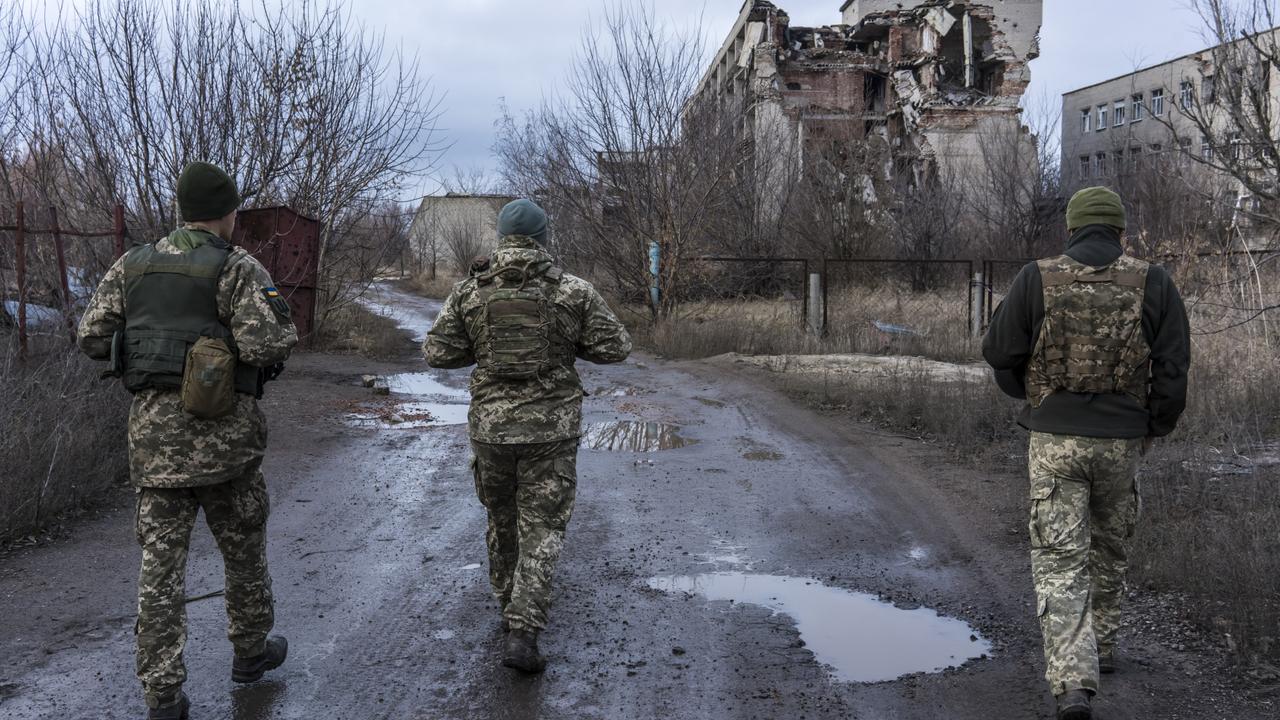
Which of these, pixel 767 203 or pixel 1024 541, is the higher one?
pixel 767 203

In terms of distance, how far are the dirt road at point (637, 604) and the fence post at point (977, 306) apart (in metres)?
10.1

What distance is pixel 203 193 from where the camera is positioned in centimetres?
371

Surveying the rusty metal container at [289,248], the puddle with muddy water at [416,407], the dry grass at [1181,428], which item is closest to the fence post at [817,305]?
the dry grass at [1181,428]

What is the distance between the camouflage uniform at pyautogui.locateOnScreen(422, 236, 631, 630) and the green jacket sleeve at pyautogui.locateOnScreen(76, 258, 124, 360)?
1123 millimetres

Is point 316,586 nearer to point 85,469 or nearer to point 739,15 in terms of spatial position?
point 85,469

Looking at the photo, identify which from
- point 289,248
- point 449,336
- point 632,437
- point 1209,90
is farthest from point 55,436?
point 1209,90

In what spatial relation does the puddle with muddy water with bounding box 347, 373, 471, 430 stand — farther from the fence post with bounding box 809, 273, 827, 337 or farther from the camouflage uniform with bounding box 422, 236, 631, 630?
the fence post with bounding box 809, 273, 827, 337

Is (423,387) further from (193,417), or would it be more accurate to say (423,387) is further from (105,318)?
(193,417)

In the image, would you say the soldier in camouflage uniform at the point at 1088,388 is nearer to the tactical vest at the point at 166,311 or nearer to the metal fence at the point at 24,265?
the tactical vest at the point at 166,311

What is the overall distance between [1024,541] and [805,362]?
9.27 metres

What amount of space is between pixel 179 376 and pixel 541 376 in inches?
52.6

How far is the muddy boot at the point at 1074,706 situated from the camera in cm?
342

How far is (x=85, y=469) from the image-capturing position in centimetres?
692

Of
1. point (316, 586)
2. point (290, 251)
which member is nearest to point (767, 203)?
point (290, 251)
